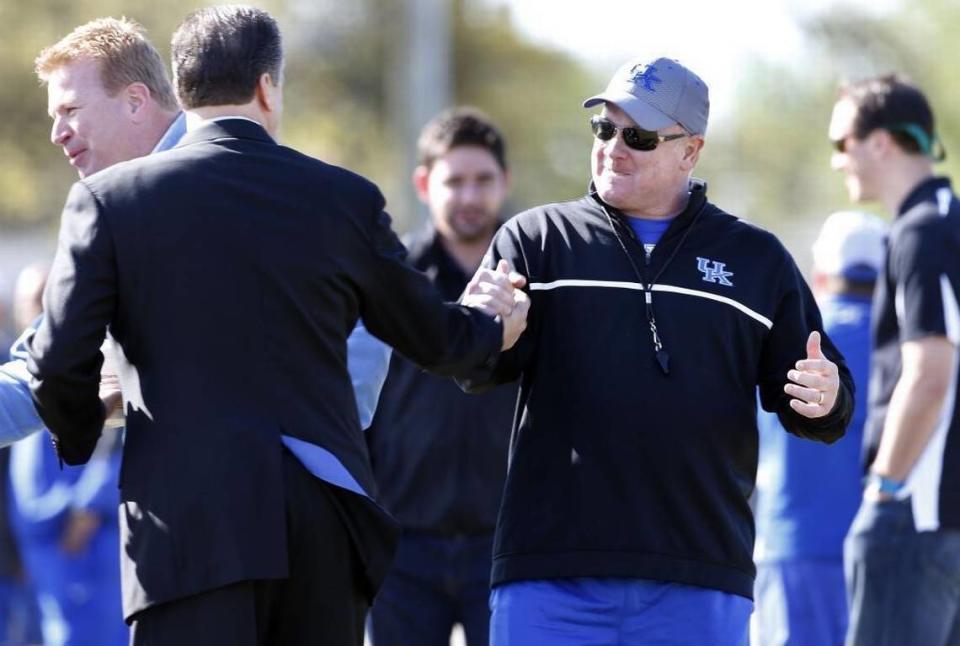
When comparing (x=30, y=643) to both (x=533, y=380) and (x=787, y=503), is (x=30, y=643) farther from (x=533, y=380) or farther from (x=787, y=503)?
(x=533, y=380)

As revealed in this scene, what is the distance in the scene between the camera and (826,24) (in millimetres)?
40219

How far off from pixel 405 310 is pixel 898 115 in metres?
3.00

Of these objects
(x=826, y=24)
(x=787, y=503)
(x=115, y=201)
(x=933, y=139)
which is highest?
(x=826, y=24)

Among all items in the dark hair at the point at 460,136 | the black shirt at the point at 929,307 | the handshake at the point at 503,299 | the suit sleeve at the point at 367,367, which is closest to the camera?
the handshake at the point at 503,299

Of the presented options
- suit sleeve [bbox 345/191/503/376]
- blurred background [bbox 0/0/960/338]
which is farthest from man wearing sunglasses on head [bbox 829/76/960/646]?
blurred background [bbox 0/0/960/338]

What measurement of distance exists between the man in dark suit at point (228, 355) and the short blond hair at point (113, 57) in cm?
55

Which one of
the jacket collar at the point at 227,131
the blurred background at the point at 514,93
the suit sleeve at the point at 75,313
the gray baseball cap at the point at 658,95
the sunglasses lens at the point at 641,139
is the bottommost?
the suit sleeve at the point at 75,313

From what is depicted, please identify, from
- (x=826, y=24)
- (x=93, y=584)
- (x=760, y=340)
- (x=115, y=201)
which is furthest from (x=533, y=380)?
(x=826, y=24)

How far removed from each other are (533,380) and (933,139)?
8.46 feet

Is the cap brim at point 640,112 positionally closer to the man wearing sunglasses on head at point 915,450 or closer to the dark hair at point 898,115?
the man wearing sunglasses on head at point 915,450

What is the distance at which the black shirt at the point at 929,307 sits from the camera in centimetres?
593

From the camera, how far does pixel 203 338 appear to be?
3869 mm

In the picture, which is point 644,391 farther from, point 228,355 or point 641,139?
point 228,355

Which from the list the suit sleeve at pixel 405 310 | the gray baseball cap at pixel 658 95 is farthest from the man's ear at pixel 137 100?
the gray baseball cap at pixel 658 95
